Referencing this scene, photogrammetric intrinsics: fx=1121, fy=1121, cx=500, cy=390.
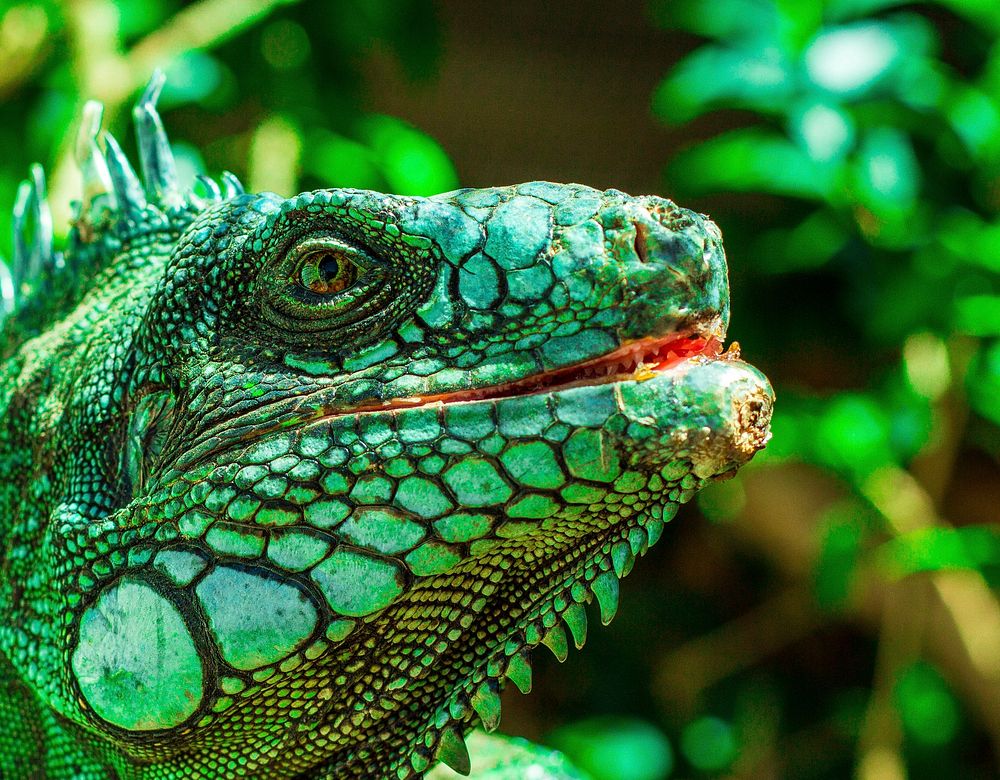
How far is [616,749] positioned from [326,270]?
487cm

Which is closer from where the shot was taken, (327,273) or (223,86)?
(327,273)

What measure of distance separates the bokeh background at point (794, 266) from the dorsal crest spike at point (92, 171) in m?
1.79

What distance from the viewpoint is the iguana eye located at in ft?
6.25

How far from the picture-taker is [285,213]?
1952 millimetres

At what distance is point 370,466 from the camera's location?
70.7 inches

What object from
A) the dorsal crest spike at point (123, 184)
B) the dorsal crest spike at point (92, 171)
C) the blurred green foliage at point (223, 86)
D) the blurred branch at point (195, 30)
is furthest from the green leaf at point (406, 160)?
the dorsal crest spike at point (123, 184)

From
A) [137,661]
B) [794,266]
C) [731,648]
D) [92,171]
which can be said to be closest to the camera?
[137,661]

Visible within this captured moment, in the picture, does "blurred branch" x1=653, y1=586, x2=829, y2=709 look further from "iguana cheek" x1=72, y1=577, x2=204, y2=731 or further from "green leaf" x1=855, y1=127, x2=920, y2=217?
"iguana cheek" x1=72, y1=577, x2=204, y2=731

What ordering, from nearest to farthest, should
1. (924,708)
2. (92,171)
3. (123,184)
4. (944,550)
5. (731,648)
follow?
(123,184)
(92,171)
(944,550)
(924,708)
(731,648)

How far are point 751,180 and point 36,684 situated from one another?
4.45 m

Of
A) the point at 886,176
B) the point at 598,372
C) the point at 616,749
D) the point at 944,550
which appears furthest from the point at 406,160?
the point at 598,372

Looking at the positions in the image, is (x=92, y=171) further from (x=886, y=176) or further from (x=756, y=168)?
(x=886, y=176)

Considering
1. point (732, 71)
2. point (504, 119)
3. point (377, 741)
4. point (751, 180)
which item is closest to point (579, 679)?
point (751, 180)

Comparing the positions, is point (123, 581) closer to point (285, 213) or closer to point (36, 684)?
point (36, 684)
